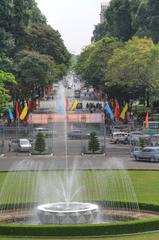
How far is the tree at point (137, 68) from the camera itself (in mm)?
83250

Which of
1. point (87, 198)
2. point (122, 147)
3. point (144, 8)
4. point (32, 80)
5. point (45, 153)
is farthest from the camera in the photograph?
point (144, 8)

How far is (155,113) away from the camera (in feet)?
318

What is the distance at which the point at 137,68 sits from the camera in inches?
3295

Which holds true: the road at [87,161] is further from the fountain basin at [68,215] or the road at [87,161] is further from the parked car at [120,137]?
the fountain basin at [68,215]

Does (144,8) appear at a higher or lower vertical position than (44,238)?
higher

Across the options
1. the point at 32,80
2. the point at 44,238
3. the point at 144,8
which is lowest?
the point at 44,238

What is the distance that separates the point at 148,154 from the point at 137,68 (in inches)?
1120

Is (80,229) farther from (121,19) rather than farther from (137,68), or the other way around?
(121,19)

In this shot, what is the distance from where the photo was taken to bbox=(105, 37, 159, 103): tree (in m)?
83.2

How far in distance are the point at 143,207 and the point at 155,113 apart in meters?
66.4

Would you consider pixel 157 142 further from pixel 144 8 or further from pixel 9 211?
pixel 144 8

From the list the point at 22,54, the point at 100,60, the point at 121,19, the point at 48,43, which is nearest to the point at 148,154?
the point at 22,54

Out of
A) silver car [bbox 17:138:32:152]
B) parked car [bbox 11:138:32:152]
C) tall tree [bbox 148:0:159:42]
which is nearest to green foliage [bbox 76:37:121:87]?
tall tree [bbox 148:0:159:42]

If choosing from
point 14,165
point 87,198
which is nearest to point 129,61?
point 14,165
